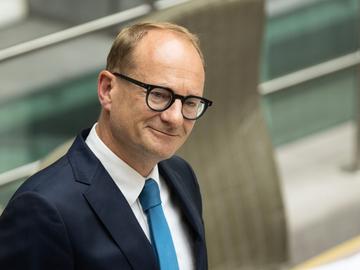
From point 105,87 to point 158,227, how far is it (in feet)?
0.88

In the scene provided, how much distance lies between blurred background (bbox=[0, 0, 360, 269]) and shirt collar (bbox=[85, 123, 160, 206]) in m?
1.39

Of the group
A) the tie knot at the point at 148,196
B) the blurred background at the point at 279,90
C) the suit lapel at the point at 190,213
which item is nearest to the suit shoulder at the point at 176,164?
the suit lapel at the point at 190,213

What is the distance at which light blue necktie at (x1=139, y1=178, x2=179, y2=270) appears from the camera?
70.8 inches

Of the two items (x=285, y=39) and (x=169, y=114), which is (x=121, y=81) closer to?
(x=169, y=114)

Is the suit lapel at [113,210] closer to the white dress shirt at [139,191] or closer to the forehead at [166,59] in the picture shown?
the white dress shirt at [139,191]

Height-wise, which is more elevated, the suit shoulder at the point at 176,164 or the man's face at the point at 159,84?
the man's face at the point at 159,84

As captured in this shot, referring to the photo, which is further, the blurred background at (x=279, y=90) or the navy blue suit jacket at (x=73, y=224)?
the blurred background at (x=279, y=90)

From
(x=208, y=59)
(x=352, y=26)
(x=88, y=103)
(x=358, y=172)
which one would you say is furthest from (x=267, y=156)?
(x=352, y=26)

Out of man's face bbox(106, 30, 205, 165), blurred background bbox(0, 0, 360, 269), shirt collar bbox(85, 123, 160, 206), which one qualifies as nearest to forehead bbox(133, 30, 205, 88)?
man's face bbox(106, 30, 205, 165)

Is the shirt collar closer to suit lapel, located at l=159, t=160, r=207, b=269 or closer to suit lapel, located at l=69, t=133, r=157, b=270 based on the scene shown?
suit lapel, located at l=69, t=133, r=157, b=270

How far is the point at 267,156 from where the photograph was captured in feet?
11.5

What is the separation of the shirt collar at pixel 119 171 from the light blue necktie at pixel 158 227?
2 cm

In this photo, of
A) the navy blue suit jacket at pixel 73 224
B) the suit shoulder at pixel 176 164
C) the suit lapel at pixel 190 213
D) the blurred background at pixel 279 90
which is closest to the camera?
the navy blue suit jacket at pixel 73 224

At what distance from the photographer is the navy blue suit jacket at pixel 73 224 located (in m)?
1.65
